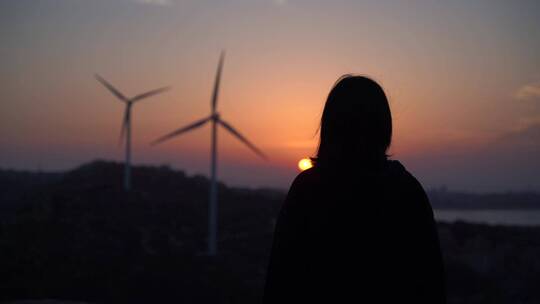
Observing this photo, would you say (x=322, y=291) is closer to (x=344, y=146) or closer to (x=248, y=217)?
(x=344, y=146)

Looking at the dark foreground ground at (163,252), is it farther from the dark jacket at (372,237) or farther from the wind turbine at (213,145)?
the dark jacket at (372,237)

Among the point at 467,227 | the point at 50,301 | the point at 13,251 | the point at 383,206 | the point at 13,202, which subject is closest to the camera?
the point at 383,206

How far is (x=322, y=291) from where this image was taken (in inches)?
136

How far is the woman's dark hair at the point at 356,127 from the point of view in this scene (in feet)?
11.3

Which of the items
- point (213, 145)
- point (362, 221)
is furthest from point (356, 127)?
point (213, 145)

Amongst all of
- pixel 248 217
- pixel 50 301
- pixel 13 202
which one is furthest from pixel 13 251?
pixel 13 202

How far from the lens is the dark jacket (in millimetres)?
3328

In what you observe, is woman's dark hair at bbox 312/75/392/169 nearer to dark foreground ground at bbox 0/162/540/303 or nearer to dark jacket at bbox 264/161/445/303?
dark jacket at bbox 264/161/445/303

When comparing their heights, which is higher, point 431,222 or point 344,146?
point 344,146

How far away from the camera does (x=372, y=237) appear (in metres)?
3.35

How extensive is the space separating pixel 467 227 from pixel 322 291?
4951 cm

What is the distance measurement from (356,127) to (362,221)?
1.87 ft

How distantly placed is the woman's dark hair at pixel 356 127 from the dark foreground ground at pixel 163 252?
2283cm

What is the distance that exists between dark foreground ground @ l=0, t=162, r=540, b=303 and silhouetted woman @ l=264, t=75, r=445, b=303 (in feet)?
74.3
